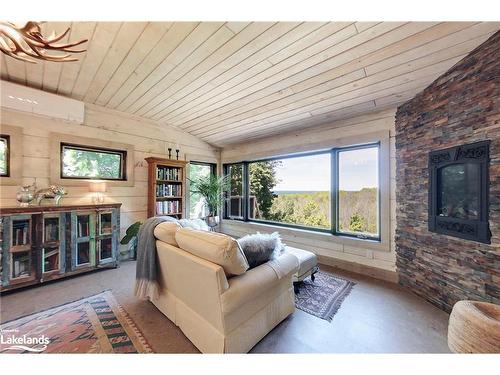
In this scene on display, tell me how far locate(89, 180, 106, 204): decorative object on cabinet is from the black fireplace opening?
14.5 feet

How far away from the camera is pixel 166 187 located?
12.9 ft

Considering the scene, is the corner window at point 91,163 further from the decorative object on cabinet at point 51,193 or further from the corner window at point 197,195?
the corner window at point 197,195

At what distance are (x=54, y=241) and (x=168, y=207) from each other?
166cm

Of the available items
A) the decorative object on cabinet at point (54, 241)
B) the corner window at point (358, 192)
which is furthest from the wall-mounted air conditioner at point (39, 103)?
the corner window at point (358, 192)

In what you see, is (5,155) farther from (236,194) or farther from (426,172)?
(426,172)

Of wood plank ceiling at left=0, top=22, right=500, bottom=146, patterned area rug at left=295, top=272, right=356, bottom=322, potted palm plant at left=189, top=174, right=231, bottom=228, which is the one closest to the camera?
wood plank ceiling at left=0, top=22, right=500, bottom=146

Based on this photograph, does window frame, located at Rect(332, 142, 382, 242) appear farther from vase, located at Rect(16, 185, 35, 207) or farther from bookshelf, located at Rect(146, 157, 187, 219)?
vase, located at Rect(16, 185, 35, 207)

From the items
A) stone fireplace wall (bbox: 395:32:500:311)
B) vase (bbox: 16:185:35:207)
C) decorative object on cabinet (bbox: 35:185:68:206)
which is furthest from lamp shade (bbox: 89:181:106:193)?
stone fireplace wall (bbox: 395:32:500:311)

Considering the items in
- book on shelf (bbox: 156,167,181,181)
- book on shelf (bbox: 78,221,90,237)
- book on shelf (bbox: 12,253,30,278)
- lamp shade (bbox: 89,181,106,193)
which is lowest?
book on shelf (bbox: 12,253,30,278)

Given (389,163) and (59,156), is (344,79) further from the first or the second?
(59,156)

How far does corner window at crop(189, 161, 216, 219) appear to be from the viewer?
4.54m

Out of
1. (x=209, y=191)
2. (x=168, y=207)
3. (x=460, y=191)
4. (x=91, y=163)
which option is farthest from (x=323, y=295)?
(x=91, y=163)

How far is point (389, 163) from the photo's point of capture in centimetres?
271

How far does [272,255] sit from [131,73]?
2.59 meters
